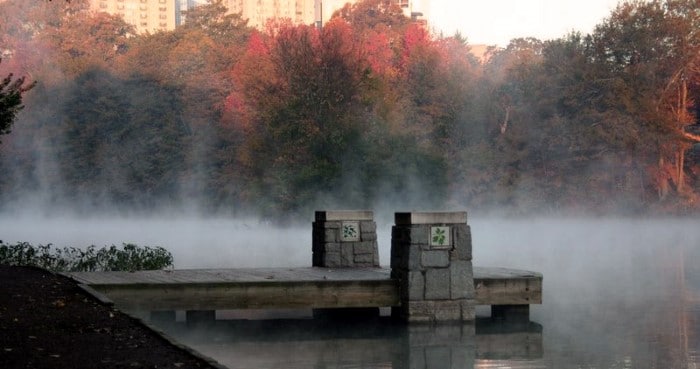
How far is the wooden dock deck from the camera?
17922mm

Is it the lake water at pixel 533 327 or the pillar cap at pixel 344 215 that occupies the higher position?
the pillar cap at pixel 344 215

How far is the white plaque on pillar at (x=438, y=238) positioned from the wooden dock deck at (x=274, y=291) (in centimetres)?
99

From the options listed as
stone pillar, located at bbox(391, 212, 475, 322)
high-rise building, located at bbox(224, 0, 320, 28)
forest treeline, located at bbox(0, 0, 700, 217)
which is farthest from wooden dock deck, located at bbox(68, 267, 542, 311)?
high-rise building, located at bbox(224, 0, 320, 28)

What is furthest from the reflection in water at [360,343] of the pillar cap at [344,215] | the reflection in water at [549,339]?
the pillar cap at [344,215]

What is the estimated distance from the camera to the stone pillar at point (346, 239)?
20938mm

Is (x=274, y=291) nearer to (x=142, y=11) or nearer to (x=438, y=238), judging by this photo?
(x=438, y=238)

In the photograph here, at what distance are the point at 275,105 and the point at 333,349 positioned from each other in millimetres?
39999

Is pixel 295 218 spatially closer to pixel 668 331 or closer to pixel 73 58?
pixel 73 58

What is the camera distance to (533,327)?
19.4 m

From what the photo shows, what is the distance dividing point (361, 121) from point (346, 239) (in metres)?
34.1

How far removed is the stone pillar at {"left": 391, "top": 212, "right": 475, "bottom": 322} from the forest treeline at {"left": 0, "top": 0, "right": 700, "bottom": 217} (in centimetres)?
3427

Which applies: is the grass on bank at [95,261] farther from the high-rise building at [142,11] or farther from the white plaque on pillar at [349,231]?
the high-rise building at [142,11]

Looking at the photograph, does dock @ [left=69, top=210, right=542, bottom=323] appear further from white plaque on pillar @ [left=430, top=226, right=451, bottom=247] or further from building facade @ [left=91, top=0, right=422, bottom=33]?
building facade @ [left=91, top=0, right=422, bottom=33]

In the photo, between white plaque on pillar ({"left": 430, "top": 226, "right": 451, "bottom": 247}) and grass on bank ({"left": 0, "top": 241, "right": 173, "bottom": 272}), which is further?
grass on bank ({"left": 0, "top": 241, "right": 173, "bottom": 272})
